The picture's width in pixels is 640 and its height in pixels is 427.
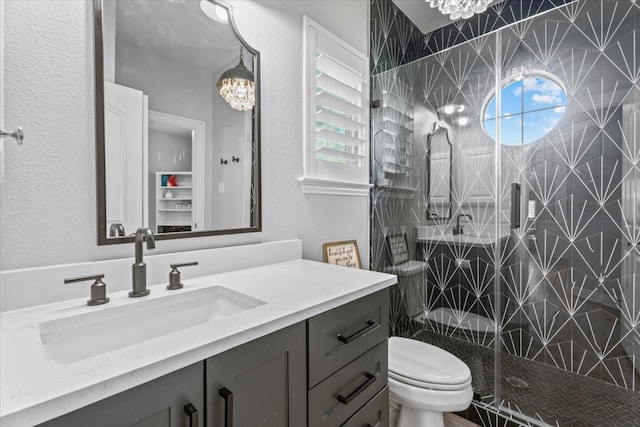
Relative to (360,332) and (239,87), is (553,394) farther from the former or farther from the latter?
(239,87)

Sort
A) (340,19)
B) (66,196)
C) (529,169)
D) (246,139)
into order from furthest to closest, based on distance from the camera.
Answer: (529,169)
(340,19)
(246,139)
(66,196)

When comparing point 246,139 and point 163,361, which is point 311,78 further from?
point 163,361

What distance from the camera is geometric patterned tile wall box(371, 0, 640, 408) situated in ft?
5.65

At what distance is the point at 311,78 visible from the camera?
1.55 m

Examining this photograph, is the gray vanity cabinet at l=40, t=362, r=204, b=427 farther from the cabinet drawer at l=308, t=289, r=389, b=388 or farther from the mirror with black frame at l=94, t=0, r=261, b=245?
the mirror with black frame at l=94, t=0, r=261, b=245

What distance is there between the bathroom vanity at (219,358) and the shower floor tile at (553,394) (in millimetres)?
1148

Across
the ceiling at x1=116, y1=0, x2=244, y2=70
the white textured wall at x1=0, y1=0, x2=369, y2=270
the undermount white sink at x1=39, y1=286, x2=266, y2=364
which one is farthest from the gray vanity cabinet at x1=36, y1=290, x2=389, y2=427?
the ceiling at x1=116, y1=0, x2=244, y2=70

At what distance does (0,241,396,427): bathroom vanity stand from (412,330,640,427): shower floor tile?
1148mm

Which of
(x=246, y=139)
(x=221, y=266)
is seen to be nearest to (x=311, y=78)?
(x=246, y=139)

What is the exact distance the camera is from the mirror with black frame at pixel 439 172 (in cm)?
226

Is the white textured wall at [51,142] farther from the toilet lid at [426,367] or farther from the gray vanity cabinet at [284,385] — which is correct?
the toilet lid at [426,367]

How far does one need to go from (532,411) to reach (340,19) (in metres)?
2.46

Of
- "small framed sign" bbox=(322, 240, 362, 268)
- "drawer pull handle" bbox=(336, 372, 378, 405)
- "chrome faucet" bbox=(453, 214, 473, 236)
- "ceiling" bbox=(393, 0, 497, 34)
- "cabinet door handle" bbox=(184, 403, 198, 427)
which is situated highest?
"ceiling" bbox=(393, 0, 497, 34)

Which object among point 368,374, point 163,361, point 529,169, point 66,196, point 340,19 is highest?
point 340,19
